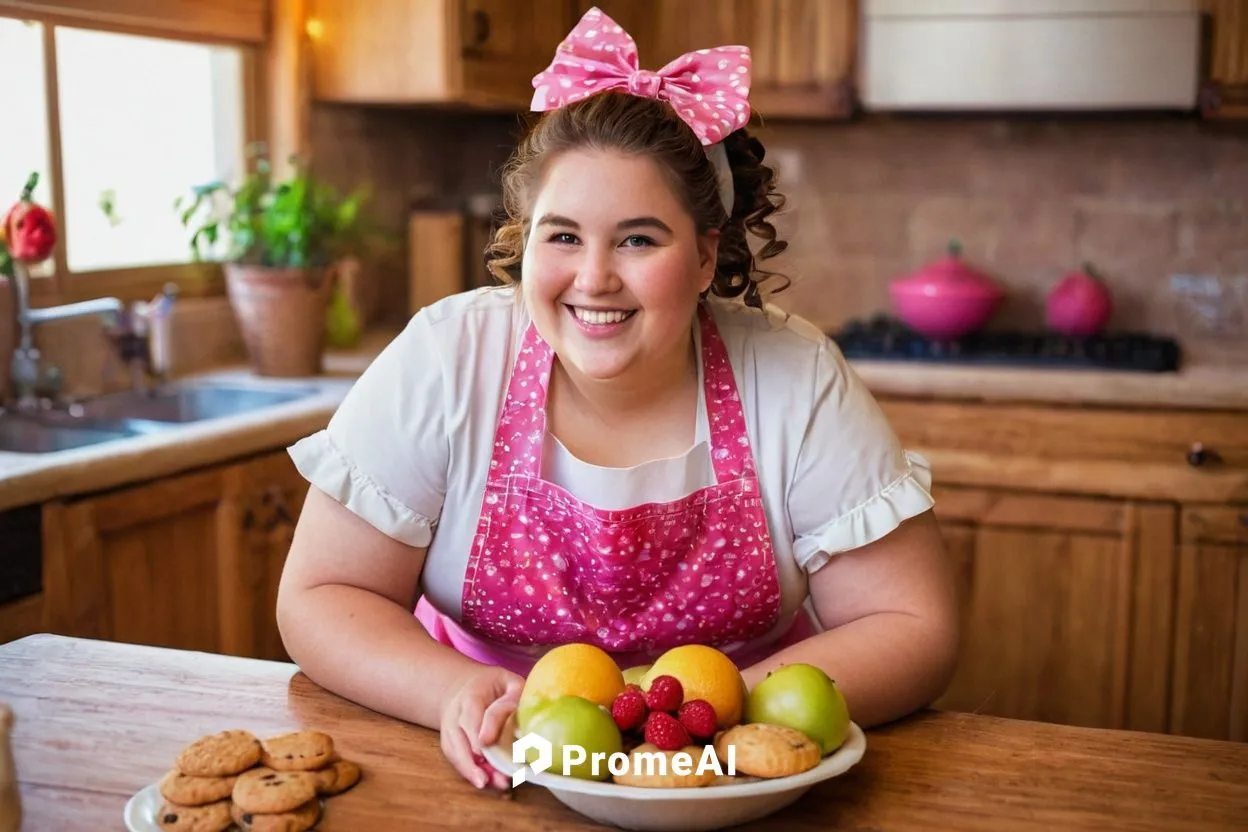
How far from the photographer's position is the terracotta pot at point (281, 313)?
2918 mm

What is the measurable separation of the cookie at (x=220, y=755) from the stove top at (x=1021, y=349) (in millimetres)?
2279

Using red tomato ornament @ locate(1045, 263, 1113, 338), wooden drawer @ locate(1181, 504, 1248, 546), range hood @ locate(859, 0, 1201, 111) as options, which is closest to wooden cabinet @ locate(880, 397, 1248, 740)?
wooden drawer @ locate(1181, 504, 1248, 546)

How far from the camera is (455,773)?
45.2 inches

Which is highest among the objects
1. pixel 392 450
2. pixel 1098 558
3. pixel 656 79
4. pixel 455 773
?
pixel 656 79

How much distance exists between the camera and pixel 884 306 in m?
3.74

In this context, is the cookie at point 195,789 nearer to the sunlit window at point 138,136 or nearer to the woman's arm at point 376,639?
the woman's arm at point 376,639

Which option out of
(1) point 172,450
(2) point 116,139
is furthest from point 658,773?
(2) point 116,139

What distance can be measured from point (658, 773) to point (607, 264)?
58cm

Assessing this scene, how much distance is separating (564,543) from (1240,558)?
6.09 feet

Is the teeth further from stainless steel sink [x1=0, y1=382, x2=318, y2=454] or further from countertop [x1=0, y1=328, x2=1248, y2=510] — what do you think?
stainless steel sink [x1=0, y1=382, x2=318, y2=454]

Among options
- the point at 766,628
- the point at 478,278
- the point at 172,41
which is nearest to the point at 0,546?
the point at 766,628

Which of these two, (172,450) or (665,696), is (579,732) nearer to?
(665,696)

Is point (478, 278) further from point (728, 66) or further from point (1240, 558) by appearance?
point (728, 66)

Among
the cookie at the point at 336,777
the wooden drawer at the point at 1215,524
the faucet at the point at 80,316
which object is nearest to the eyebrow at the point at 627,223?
the cookie at the point at 336,777
